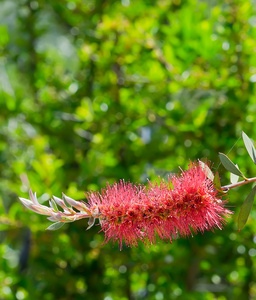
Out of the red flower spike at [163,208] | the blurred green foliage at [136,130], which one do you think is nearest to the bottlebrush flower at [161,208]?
the red flower spike at [163,208]

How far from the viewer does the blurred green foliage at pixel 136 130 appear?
1.89 metres

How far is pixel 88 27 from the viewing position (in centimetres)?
262

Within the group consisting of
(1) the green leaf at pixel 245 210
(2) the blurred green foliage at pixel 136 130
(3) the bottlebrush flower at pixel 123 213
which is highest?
(1) the green leaf at pixel 245 210

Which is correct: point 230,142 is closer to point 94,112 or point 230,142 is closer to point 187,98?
point 187,98

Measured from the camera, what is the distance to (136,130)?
225 centimetres

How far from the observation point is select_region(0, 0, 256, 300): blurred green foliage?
1.89 meters

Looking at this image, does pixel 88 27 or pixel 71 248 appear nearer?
pixel 71 248

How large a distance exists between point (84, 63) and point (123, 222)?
6.48 ft

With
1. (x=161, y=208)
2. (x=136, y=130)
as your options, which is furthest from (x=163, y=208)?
(x=136, y=130)

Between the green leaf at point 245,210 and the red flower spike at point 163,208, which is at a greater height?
the green leaf at point 245,210

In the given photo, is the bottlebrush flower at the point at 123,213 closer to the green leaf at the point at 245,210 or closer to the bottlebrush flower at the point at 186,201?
the bottlebrush flower at the point at 186,201

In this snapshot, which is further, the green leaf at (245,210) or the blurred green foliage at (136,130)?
the blurred green foliage at (136,130)

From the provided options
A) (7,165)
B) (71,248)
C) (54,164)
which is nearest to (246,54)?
(54,164)

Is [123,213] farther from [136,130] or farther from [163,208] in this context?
[136,130]
